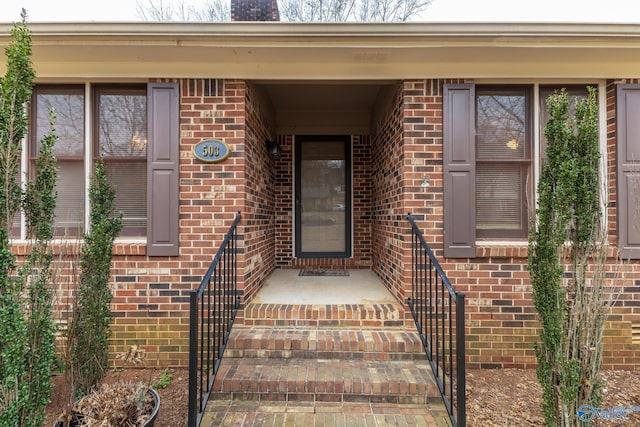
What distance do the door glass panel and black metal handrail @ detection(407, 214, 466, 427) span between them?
1978mm

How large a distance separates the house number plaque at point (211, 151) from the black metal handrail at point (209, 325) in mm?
589

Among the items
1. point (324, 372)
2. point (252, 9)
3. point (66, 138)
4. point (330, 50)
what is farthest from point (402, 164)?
point (66, 138)

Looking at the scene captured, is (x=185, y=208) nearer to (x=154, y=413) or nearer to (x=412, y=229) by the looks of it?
(x=154, y=413)

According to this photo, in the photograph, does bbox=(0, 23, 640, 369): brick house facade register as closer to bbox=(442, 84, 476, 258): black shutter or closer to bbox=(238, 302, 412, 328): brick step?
bbox=(442, 84, 476, 258): black shutter

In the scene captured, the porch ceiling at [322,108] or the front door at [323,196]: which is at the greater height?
the porch ceiling at [322,108]

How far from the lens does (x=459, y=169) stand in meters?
2.89

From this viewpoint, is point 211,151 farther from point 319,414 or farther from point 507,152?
point 507,152

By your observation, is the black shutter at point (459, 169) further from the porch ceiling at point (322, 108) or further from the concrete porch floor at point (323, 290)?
the porch ceiling at point (322, 108)

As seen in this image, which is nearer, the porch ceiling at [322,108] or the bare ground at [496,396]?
the bare ground at [496,396]

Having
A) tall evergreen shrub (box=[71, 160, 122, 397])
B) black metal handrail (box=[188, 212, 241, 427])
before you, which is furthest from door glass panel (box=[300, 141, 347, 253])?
tall evergreen shrub (box=[71, 160, 122, 397])

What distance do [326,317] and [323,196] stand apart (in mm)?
2308

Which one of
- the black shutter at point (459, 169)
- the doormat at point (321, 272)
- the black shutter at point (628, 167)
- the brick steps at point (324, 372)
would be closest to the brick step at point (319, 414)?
the brick steps at point (324, 372)

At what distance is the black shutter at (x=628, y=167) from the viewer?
9.30 feet

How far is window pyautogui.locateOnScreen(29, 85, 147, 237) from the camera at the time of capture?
9.78 ft
